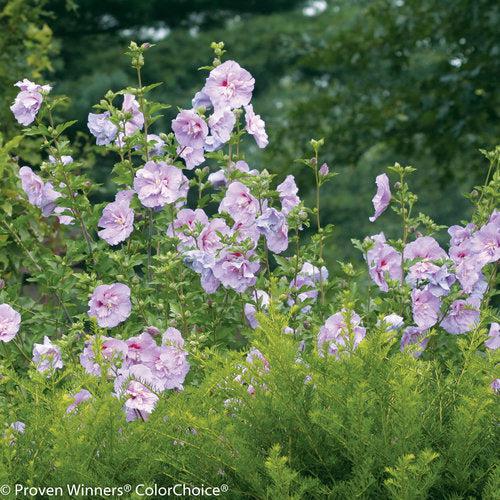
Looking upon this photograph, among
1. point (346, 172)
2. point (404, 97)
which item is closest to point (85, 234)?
point (404, 97)

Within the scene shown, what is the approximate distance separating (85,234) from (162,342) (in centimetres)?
58

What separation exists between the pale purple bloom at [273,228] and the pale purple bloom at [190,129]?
0.37 m

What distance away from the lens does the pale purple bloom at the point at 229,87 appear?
10.8ft

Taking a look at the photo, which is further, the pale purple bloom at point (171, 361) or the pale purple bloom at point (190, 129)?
the pale purple bloom at point (190, 129)

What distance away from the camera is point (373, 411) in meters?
2.21

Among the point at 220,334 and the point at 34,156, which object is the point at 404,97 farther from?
the point at 220,334

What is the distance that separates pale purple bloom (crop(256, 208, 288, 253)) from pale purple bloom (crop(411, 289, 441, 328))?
0.46m

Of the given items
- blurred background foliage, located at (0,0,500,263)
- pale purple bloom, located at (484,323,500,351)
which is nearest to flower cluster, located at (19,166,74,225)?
blurred background foliage, located at (0,0,500,263)

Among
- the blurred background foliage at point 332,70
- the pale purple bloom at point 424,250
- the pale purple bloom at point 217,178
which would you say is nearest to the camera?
the pale purple bloom at point 424,250

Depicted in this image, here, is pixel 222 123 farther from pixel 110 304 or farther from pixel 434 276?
pixel 434 276

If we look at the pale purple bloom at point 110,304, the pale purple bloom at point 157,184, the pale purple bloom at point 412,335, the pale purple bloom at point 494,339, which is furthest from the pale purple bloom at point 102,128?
the pale purple bloom at point 494,339

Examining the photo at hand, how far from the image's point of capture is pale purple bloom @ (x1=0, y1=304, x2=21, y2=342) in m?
3.14

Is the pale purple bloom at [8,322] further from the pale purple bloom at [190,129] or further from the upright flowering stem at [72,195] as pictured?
the pale purple bloom at [190,129]

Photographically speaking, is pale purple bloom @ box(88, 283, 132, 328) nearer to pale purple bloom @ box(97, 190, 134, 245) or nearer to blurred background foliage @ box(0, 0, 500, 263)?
pale purple bloom @ box(97, 190, 134, 245)
